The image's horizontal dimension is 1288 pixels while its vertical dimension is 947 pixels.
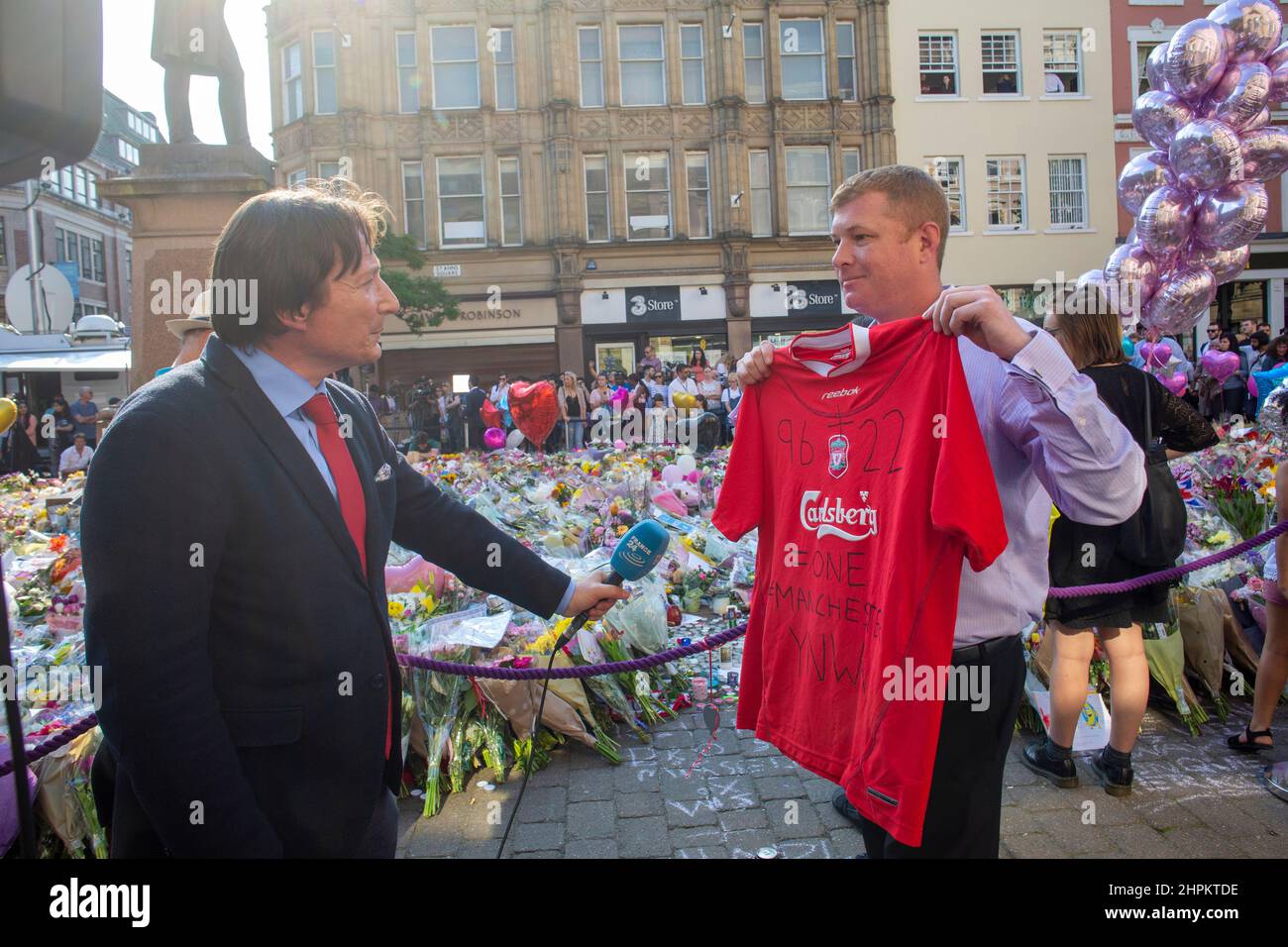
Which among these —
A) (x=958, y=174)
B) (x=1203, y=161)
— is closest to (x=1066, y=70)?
(x=958, y=174)

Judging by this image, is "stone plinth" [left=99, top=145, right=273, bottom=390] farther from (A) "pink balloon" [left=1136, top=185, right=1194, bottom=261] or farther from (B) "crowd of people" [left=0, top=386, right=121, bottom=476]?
(B) "crowd of people" [left=0, top=386, right=121, bottom=476]

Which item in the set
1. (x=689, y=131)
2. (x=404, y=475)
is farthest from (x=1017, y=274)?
(x=404, y=475)

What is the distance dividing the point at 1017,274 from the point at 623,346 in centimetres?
1194

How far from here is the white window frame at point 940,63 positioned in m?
26.1

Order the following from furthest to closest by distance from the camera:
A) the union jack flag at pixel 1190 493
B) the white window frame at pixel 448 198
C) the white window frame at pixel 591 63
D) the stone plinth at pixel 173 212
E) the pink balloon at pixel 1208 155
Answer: the white window frame at pixel 591 63
the white window frame at pixel 448 198
the pink balloon at pixel 1208 155
the union jack flag at pixel 1190 493
the stone plinth at pixel 173 212

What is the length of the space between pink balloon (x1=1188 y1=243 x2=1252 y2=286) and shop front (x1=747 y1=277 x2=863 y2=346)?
18.7m

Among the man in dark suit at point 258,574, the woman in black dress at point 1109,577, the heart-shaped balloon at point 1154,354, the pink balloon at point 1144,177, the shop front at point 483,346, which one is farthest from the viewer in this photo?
the shop front at point 483,346

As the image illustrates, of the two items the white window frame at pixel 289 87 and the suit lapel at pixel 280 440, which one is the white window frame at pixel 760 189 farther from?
the suit lapel at pixel 280 440

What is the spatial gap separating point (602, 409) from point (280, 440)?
1456 cm

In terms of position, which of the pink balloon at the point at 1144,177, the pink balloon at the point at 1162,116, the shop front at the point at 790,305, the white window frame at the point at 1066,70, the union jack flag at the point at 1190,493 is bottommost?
the union jack flag at the point at 1190,493

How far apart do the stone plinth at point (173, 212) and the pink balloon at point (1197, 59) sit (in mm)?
7092

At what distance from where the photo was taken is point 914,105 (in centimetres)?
2619

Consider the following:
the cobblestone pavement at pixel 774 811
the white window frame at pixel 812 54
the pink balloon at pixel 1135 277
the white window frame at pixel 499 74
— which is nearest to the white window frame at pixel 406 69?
the white window frame at pixel 499 74
